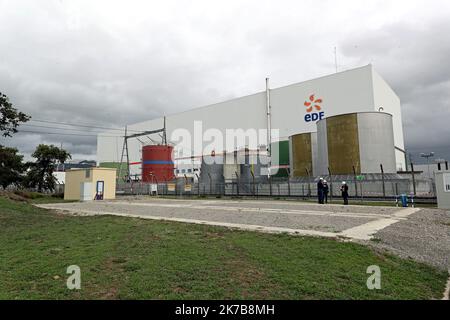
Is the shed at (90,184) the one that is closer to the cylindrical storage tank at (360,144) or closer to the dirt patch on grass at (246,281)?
the cylindrical storage tank at (360,144)

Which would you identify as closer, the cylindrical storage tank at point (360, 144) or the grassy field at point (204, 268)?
the grassy field at point (204, 268)

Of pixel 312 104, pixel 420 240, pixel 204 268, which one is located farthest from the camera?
pixel 312 104

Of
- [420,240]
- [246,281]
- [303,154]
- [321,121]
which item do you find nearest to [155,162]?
[303,154]

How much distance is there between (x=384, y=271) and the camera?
582 centimetres

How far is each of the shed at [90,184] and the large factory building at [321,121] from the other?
22.5 meters

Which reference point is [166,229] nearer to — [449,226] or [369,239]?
[369,239]

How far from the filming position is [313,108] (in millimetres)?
46531

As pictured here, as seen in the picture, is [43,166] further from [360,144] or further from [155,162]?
[360,144]

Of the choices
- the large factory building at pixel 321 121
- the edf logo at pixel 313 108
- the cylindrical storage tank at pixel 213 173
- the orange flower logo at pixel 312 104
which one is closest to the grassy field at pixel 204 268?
the large factory building at pixel 321 121

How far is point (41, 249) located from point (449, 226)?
1334 cm

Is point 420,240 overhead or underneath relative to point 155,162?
underneath

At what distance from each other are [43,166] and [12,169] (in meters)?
3.57

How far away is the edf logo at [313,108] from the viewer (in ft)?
149

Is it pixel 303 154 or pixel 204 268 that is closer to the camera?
pixel 204 268
